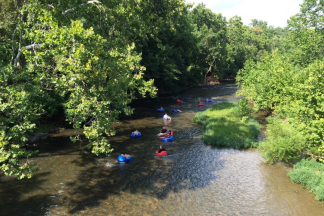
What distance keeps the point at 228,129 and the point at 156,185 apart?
39.0 feet

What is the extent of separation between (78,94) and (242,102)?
22688mm

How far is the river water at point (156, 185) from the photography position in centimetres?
1284

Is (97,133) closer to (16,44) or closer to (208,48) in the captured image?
(16,44)

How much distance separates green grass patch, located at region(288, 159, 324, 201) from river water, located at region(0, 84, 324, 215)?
362mm

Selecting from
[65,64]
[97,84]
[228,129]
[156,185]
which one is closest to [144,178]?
[156,185]

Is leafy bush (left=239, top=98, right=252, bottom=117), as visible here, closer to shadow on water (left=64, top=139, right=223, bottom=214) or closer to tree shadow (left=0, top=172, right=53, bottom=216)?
shadow on water (left=64, top=139, right=223, bottom=214)

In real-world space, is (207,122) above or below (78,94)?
below

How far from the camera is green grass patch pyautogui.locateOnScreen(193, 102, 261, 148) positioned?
21984 millimetres

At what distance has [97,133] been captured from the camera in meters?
11.2

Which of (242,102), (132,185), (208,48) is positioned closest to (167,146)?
(132,185)

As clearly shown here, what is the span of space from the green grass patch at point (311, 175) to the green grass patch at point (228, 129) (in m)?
5.69

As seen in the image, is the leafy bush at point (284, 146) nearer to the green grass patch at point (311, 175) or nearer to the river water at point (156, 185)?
the green grass patch at point (311, 175)

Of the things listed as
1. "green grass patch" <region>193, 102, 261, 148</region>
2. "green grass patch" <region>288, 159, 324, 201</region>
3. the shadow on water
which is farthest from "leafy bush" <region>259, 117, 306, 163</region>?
"green grass patch" <region>193, 102, 261, 148</region>

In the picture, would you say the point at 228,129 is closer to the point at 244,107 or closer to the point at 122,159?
the point at 244,107
